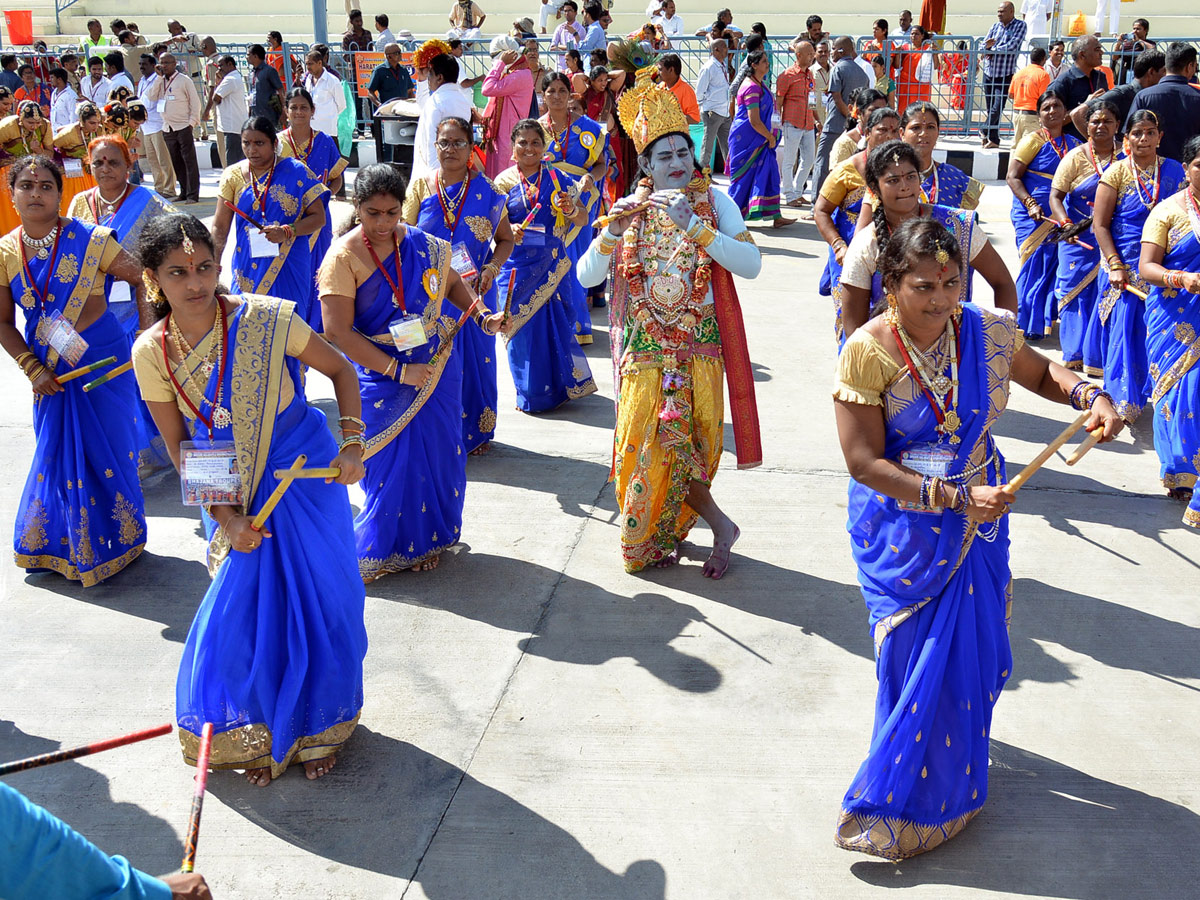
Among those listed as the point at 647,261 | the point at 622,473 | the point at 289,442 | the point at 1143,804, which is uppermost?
the point at 647,261

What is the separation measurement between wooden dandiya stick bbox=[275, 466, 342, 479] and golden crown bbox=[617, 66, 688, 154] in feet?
6.71

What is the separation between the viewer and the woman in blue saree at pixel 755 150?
513 inches

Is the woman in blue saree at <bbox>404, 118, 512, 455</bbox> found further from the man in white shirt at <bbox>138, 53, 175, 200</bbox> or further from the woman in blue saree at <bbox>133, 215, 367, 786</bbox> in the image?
the man in white shirt at <bbox>138, 53, 175, 200</bbox>

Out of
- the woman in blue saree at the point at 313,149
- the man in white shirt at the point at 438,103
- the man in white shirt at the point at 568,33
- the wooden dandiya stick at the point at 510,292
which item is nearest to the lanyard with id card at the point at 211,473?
the wooden dandiya stick at the point at 510,292

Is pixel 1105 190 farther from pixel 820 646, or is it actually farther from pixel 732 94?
pixel 732 94

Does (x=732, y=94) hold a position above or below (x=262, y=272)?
above

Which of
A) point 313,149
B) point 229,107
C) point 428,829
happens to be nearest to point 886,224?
point 428,829

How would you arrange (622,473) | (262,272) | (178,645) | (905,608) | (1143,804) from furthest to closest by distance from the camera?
(262,272)
(622,473)
(178,645)
(1143,804)
(905,608)

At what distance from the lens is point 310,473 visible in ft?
12.8

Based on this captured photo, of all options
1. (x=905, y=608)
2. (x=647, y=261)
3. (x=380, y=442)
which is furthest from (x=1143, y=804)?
(x=380, y=442)

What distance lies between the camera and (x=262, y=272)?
24.9ft

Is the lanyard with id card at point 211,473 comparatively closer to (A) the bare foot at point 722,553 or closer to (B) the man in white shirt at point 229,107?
(A) the bare foot at point 722,553

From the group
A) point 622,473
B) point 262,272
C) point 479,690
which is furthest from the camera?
point 262,272

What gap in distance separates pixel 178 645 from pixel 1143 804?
373 cm
